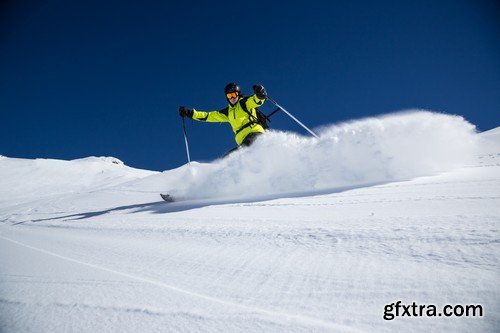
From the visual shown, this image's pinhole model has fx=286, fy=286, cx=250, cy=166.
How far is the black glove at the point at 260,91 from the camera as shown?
678 cm

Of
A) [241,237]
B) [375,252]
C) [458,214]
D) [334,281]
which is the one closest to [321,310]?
[334,281]

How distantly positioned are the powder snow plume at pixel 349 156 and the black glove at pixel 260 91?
1.09m

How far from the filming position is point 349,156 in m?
5.48

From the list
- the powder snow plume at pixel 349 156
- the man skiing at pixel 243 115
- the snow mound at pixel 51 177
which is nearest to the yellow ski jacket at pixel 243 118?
the man skiing at pixel 243 115

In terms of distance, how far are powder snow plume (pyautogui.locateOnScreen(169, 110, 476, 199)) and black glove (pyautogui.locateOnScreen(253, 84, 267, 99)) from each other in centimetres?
109

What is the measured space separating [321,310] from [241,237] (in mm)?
1291

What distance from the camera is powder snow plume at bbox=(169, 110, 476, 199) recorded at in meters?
5.25

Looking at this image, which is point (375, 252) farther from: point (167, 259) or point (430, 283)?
point (167, 259)

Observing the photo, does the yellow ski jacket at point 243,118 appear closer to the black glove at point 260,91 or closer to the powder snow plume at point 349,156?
the black glove at point 260,91

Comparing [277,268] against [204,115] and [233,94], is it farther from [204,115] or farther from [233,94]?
[204,115]

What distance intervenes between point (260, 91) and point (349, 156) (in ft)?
8.66

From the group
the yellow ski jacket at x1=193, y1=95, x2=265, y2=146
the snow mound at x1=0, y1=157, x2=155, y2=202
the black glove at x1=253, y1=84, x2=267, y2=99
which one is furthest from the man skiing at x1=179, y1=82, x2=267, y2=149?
the snow mound at x1=0, y1=157, x2=155, y2=202

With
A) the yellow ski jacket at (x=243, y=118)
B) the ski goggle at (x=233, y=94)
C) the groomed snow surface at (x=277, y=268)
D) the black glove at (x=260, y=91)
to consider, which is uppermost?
the ski goggle at (x=233, y=94)

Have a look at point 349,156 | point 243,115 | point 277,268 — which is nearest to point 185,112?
point 243,115
